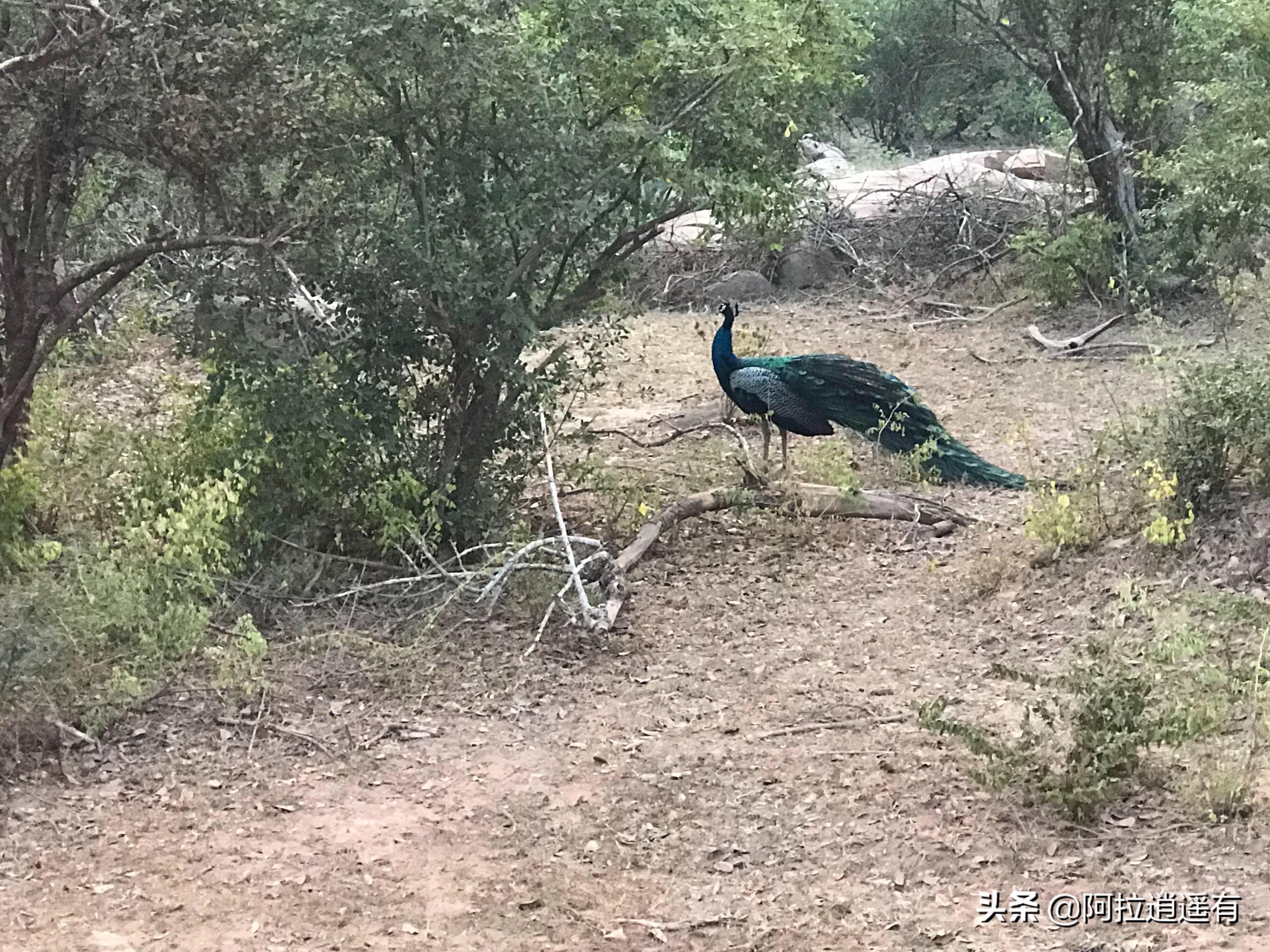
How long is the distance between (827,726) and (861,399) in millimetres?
3462

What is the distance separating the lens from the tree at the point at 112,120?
Answer: 4.81m

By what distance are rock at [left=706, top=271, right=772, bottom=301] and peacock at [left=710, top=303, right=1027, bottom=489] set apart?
6817 millimetres

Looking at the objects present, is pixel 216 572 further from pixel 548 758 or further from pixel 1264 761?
pixel 1264 761

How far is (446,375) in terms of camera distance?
20.9 feet

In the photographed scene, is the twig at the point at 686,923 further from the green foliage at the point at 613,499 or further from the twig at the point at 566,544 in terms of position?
the green foliage at the point at 613,499

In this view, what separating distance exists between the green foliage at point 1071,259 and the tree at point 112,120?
9.12m

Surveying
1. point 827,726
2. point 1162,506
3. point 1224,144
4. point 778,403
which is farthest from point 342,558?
point 1224,144

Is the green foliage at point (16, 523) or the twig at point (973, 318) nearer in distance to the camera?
the green foliage at point (16, 523)

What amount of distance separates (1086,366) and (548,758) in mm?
7517

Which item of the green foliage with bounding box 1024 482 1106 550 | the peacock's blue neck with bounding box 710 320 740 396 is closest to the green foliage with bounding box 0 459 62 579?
the peacock's blue neck with bounding box 710 320 740 396

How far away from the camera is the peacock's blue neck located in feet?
26.5

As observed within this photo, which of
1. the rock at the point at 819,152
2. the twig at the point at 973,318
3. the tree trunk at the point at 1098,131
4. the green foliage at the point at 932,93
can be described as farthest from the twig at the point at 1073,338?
the rock at the point at 819,152

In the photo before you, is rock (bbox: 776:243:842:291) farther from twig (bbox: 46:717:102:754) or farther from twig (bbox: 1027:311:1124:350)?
twig (bbox: 46:717:102:754)

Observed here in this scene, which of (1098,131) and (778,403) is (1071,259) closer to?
(1098,131)
